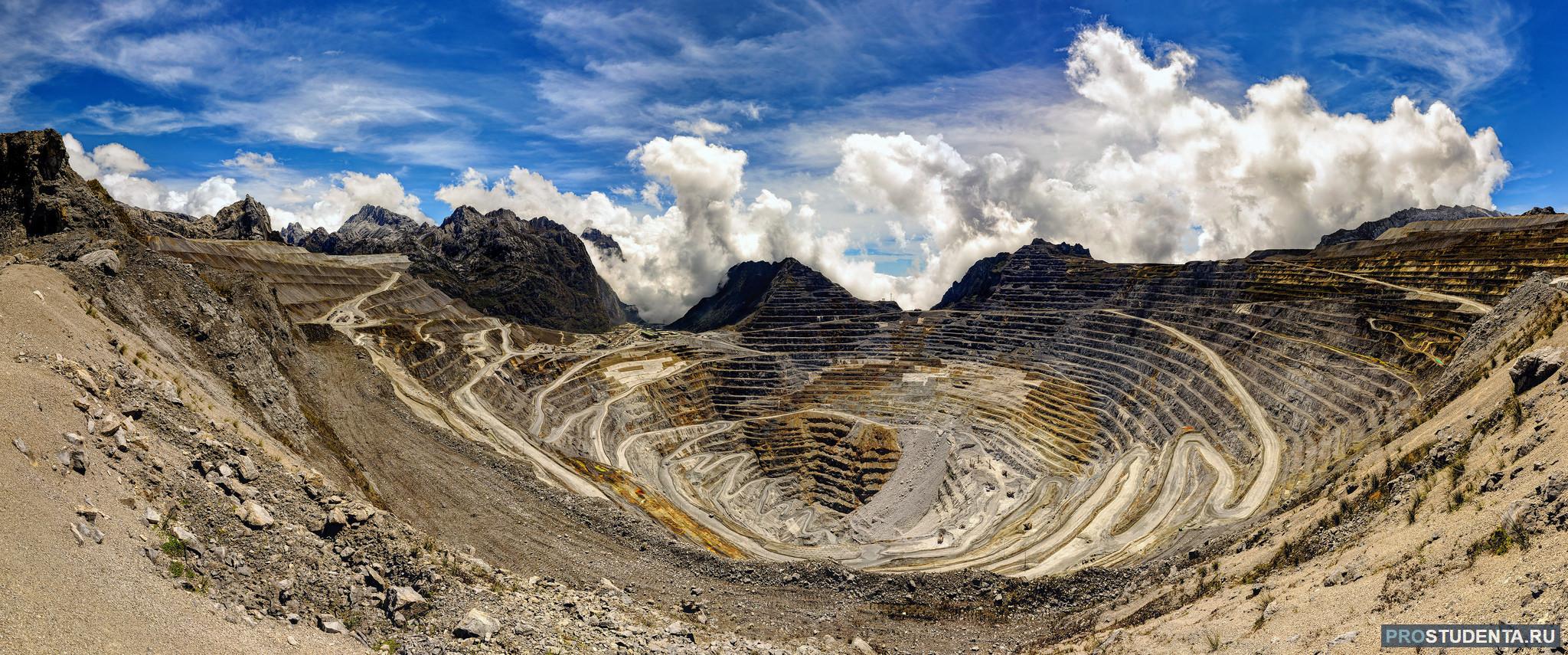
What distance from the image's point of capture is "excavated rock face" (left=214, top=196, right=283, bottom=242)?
A: 16225cm

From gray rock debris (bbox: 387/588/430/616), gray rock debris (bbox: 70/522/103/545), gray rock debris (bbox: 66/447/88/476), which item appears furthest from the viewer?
gray rock debris (bbox: 387/588/430/616)

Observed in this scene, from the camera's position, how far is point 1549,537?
19562 millimetres

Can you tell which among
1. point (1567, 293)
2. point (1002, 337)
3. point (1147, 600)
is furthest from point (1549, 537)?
point (1002, 337)

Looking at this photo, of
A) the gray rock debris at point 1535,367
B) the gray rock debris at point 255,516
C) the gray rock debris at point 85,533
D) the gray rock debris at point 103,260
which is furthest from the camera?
the gray rock debris at point 103,260

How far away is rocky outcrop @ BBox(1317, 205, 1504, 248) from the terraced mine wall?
40536mm

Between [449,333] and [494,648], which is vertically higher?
[449,333]

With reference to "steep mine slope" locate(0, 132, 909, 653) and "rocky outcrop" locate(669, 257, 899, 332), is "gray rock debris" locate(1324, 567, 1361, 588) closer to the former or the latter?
"steep mine slope" locate(0, 132, 909, 653)

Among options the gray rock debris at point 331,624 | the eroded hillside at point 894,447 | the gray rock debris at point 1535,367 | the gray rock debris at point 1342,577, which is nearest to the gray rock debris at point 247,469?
the eroded hillside at point 894,447

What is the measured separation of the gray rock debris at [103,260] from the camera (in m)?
38.7

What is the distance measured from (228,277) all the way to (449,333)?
194 feet

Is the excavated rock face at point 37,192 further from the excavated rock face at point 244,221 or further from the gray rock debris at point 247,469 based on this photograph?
the excavated rock face at point 244,221

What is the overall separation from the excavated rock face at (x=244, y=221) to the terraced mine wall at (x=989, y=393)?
29232mm

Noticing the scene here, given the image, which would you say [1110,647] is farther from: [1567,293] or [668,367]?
[668,367]

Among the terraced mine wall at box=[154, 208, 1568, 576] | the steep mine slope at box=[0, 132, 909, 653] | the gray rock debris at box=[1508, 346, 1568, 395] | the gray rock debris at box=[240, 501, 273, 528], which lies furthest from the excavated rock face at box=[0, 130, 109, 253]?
the gray rock debris at box=[1508, 346, 1568, 395]
